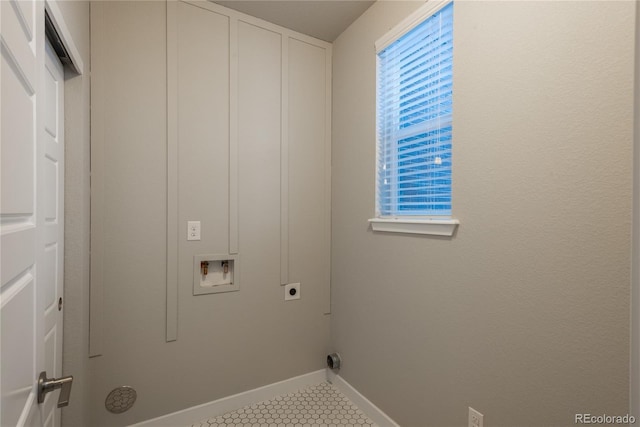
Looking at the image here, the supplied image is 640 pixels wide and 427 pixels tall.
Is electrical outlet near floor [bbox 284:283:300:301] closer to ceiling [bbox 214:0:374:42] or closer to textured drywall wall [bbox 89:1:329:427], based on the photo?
textured drywall wall [bbox 89:1:329:427]

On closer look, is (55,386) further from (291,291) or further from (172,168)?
(291,291)

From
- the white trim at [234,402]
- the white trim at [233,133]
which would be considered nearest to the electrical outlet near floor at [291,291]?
the white trim at [233,133]

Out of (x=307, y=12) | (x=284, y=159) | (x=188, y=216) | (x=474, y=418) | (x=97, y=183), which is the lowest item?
(x=474, y=418)

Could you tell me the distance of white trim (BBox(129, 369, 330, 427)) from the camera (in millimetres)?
1827

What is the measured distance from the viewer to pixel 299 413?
1.97 m

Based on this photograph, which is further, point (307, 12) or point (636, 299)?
point (307, 12)

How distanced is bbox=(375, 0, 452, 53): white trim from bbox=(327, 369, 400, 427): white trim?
2220 millimetres

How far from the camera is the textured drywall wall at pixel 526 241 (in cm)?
97

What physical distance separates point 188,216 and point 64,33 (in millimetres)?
1009

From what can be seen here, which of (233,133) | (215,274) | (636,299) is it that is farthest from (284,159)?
(636,299)

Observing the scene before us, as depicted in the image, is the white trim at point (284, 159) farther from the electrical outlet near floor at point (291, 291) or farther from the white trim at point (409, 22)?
the white trim at point (409, 22)

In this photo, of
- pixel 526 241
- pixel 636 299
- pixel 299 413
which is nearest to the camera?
pixel 636 299

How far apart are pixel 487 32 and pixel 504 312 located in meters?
1.17

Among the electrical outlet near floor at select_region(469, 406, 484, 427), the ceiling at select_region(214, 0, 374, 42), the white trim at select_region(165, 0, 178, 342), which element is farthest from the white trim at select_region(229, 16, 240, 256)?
the electrical outlet near floor at select_region(469, 406, 484, 427)
